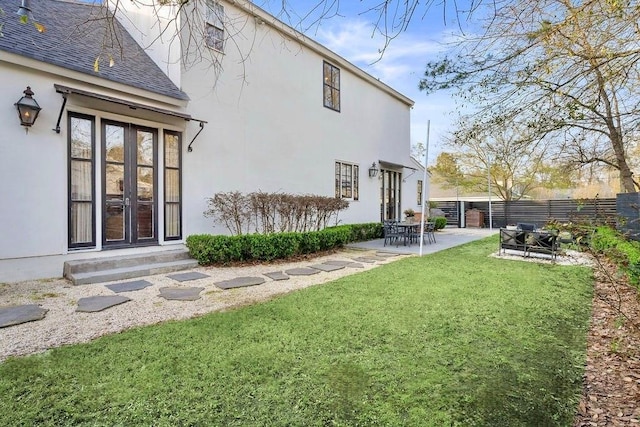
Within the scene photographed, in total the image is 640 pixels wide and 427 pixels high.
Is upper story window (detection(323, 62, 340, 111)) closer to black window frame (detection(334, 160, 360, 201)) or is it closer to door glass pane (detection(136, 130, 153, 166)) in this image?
black window frame (detection(334, 160, 360, 201))

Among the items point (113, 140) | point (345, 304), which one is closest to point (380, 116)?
point (113, 140)

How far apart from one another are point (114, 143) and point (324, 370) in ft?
21.4

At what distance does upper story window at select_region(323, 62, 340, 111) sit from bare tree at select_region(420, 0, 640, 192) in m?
7.72

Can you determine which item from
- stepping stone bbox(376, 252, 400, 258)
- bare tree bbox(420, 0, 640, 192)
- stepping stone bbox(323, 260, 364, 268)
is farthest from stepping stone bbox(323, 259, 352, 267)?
bare tree bbox(420, 0, 640, 192)

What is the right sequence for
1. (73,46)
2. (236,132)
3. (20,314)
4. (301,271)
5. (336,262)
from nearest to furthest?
(20,314)
(73,46)
(301,271)
(336,262)
(236,132)

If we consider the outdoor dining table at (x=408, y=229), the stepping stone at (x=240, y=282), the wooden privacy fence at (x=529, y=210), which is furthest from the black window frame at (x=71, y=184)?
the wooden privacy fence at (x=529, y=210)

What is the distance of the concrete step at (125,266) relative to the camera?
581cm

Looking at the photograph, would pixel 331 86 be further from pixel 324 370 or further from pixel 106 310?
pixel 324 370

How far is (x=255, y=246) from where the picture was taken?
25.3 ft

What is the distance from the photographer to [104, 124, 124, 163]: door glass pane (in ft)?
22.5

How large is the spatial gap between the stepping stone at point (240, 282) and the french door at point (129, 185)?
2.59 m

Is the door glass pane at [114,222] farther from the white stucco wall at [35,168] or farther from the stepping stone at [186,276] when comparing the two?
the stepping stone at [186,276]

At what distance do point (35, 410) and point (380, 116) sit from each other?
48.4 ft

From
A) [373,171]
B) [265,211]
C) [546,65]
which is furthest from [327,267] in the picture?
[373,171]
